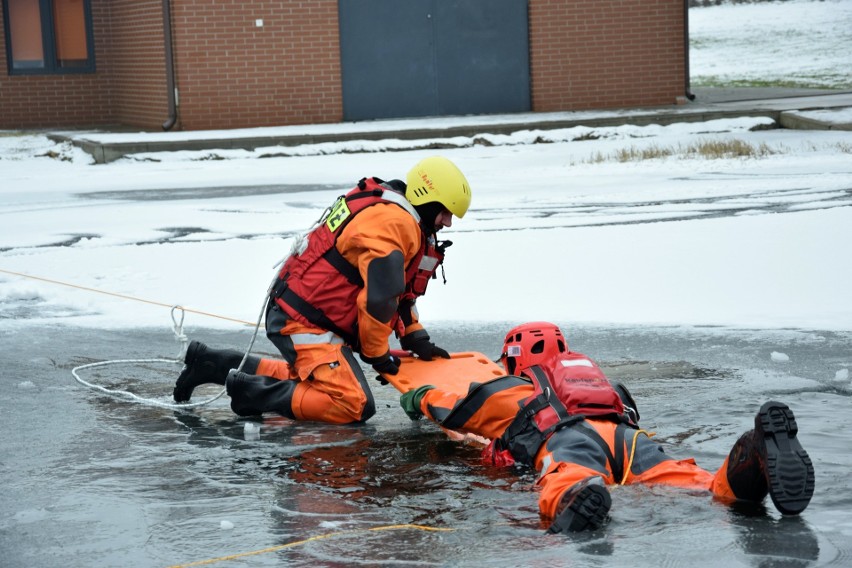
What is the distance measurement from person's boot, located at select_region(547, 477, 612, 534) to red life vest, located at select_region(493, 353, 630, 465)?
2.37 ft

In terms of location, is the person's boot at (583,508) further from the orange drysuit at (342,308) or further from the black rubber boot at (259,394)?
the black rubber boot at (259,394)

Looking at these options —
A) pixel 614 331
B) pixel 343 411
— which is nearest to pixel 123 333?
pixel 343 411

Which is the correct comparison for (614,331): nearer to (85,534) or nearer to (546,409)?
(546,409)

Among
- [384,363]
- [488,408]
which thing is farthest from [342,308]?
[488,408]

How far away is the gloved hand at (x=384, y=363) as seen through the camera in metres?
6.09

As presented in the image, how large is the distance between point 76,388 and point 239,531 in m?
2.79

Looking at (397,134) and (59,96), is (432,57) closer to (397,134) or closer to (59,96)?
(397,134)

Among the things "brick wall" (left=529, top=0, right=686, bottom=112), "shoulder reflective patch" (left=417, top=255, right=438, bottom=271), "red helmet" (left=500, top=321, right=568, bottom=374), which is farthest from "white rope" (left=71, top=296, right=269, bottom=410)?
"brick wall" (left=529, top=0, right=686, bottom=112)

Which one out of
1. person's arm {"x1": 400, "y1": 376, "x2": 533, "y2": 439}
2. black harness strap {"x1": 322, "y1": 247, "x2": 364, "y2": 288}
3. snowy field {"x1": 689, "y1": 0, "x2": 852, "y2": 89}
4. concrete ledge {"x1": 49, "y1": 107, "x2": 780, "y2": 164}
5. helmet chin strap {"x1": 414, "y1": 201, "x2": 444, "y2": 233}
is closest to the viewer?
person's arm {"x1": 400, "y1": 376, "x2": 533, "y2": 439}

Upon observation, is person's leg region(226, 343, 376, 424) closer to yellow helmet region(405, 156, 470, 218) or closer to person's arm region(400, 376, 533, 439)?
person's arm region(400, 376, 533, 439)

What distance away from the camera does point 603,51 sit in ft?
74.4

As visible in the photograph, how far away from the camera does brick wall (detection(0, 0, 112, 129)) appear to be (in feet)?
78.3

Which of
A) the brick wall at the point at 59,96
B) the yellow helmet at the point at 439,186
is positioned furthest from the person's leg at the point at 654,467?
the brick wall at the point at 59,96

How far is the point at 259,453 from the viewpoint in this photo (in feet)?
→ 18.3
